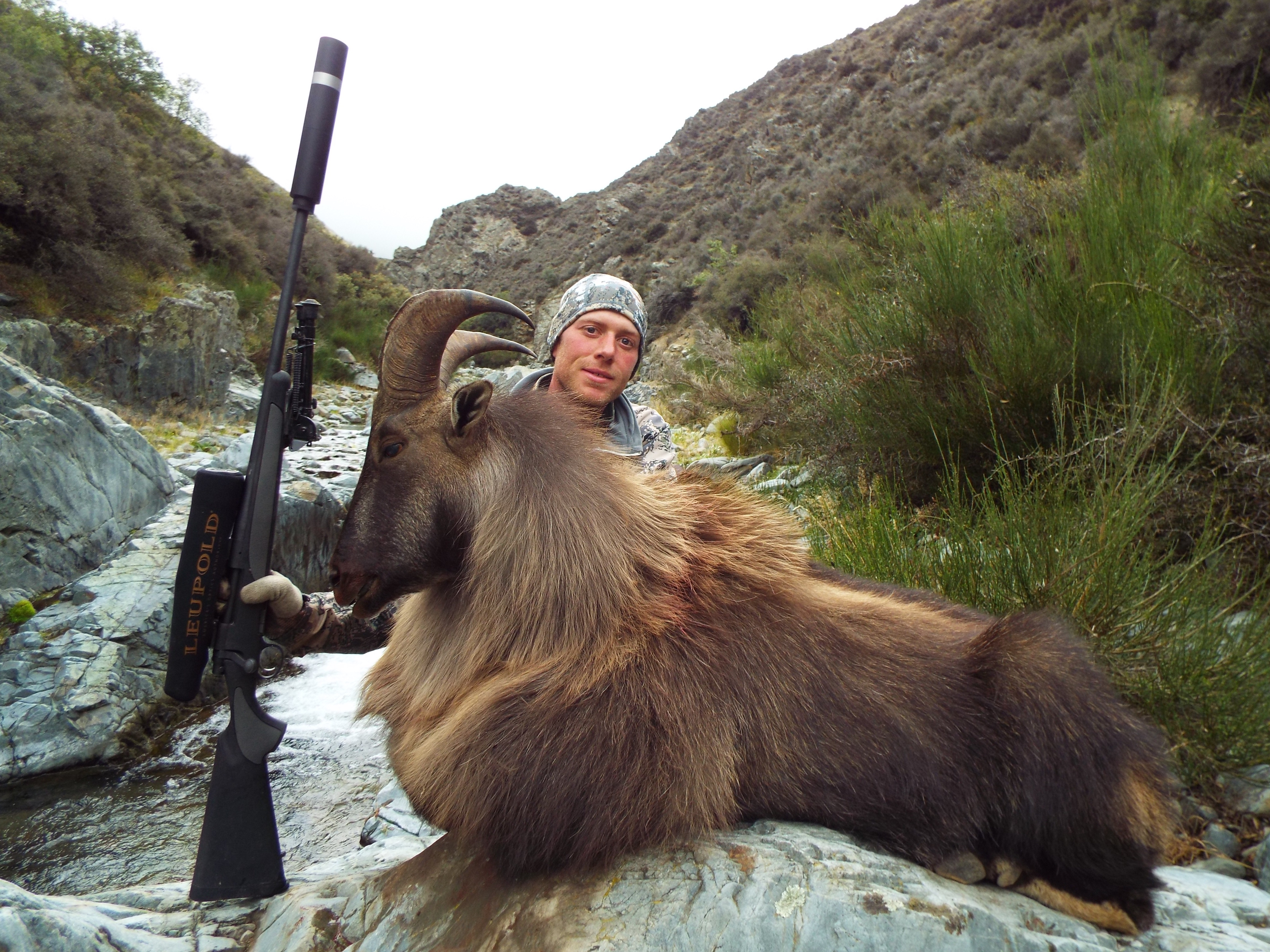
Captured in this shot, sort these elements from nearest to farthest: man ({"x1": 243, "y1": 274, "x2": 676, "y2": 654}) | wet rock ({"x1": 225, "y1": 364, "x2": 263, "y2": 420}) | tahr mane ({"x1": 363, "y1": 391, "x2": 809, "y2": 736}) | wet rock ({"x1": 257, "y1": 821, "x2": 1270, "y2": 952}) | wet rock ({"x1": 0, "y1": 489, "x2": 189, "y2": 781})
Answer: wet rock ({"x1": 257, "y1": 821, "x2": 1270, "y2": 952}) → tahr mane ({"x1": 363, "y1": 391, "x2": 809, "y2": 736}) → man ({"x1": 243, "y1": 274, "x2": 676, "y2": 654}) → wet rock ({"x1": 0, "y1": 489, "x2": 189, "y2": 781}) → wet rock ({"x1": 225, "y1": 364, "x2": 263, "y2": 420})

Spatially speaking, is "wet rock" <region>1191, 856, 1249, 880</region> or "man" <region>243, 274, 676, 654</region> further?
"man" <region>243, 274, 676, 654</region>

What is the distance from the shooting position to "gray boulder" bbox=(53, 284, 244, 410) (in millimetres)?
12836

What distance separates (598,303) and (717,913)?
3.06m

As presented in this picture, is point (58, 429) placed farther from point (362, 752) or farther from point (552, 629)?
point (552, 629)

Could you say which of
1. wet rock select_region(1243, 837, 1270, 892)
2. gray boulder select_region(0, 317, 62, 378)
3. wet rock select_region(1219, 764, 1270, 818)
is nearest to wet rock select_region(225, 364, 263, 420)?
gray boulder select_region(0, 317, 62, 378)

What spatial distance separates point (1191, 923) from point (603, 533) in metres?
1.79

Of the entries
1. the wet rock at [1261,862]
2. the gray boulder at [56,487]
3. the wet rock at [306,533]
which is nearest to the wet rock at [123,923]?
the wet rock at [1261,862]

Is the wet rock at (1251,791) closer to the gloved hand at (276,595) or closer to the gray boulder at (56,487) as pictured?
the gloved hand at (276,595)

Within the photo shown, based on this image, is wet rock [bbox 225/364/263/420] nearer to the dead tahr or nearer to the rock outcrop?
the dead tahr

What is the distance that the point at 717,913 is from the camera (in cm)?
173

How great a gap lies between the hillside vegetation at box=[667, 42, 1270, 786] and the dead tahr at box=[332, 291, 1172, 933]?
96 cm

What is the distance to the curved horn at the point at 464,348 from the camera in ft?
8.27

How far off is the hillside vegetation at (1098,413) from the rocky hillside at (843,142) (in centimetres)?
218

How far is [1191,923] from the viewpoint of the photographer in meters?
1.90
